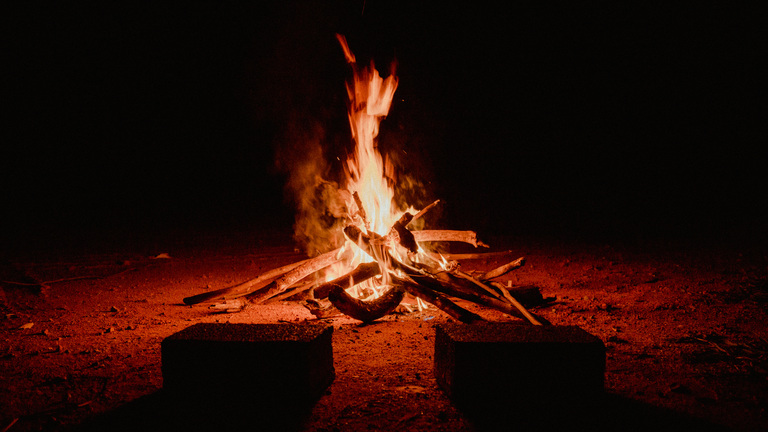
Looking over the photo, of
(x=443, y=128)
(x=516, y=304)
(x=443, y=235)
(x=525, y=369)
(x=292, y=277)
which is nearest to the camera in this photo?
(x=525, y=369)

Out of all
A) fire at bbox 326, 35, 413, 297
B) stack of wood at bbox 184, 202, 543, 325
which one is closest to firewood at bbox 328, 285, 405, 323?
stack of wood at bbox 184, 202, 543, 325

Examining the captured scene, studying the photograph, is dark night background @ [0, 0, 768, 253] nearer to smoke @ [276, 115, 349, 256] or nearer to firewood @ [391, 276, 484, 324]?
smoke @ [276, 115, 349, 256]

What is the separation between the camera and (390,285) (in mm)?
5465

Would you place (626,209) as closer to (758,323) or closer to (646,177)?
(646,177)

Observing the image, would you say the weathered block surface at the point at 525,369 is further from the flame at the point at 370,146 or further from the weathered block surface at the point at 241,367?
the flame at the point at 370,146

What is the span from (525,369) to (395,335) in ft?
5.85

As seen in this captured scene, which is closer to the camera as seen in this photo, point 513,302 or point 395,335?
point 395,335

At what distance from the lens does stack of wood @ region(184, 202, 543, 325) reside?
4.73 metres

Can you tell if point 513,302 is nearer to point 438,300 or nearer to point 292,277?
point 438,300

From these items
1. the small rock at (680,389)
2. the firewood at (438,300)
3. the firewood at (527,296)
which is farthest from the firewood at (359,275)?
the small rock at (680,389)

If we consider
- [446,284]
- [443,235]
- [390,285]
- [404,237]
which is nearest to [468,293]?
[446,284]

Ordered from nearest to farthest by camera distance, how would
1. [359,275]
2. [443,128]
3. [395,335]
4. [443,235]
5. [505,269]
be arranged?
[395,335]
[359,275]
[505,269]
[443,235]
[443,128]

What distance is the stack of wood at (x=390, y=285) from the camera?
186 inches

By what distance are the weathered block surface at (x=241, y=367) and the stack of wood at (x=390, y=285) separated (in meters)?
1.63
